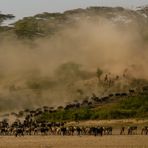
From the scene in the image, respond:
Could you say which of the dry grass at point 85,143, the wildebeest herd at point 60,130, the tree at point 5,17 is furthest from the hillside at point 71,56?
the dry grass at point 85,143

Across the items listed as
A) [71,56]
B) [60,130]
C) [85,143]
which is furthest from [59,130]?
[71,56]

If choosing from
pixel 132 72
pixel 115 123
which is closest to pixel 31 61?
pixel 132 72

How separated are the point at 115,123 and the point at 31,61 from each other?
5009cm

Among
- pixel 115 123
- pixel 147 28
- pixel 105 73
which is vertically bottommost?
pixel 115 123

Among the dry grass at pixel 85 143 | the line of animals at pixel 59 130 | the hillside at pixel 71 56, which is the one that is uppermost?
the hillside at pixel 71 56

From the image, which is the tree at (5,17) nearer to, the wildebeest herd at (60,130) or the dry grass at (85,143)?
the wildebeest herd at (60,130)

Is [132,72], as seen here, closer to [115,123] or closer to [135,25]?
[135,25]

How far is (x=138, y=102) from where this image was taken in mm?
75250

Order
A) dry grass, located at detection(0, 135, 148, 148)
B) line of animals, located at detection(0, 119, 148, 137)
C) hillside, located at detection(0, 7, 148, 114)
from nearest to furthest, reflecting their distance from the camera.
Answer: dry grass, located at detection(0, 135, 148, 148) < line of animals, located at detection(0, 119, 148, 137) < hillside, located at detection(0, 7, 148, 114)

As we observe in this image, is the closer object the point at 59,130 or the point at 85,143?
the point at 85,143

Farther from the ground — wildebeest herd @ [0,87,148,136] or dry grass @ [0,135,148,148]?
wildebeest herd @ [0,87,148,136]

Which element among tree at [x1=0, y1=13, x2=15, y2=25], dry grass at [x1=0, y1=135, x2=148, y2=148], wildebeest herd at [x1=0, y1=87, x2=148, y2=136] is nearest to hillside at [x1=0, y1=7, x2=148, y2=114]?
tree at [x1=0, y1=13, x2=15, y2=25]

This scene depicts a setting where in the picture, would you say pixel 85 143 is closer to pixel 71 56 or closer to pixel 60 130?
pixel 60 130

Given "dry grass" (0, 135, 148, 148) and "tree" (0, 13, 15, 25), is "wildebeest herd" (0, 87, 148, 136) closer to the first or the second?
"dry grass" (0, 135, 148, 148)
